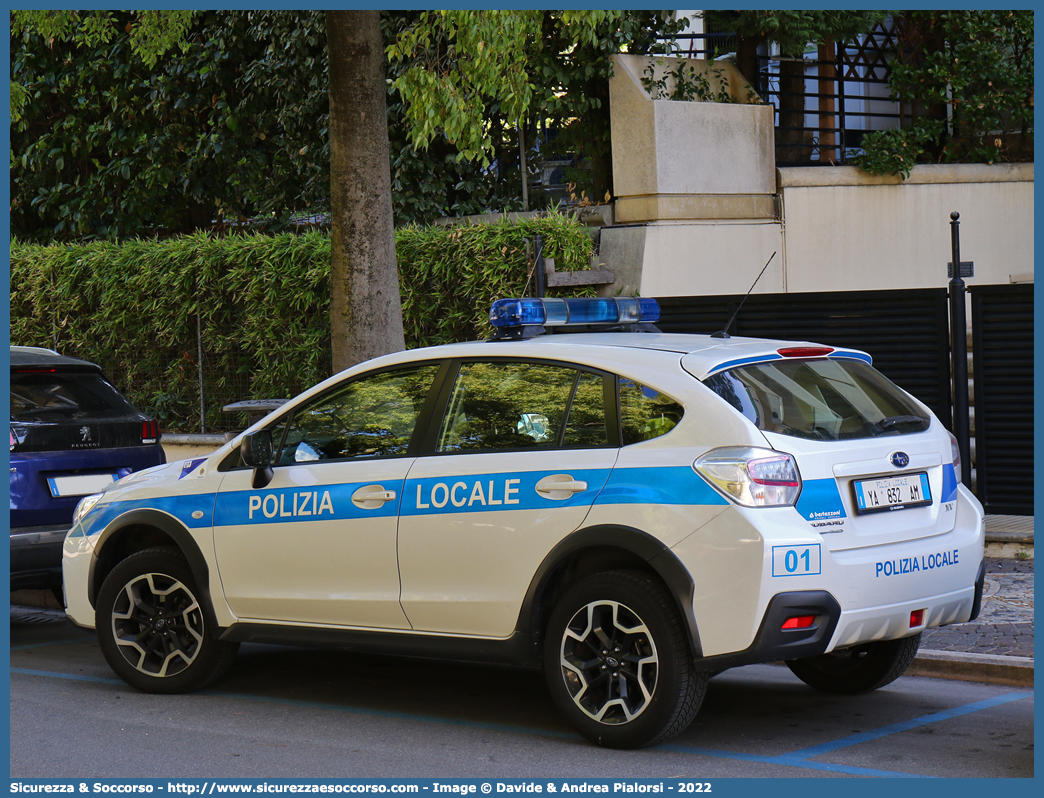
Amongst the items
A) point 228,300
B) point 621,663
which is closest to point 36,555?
point 621,663

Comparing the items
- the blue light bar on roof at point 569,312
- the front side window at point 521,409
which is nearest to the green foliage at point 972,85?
the blue light bar on roof at point 569,312

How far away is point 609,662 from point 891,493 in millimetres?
1343

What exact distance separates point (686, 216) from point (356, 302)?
13.3ft

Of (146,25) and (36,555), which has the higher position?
(146,25)

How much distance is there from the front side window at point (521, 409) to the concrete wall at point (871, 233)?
258 inches

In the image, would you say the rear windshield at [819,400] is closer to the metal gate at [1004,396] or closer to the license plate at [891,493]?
the license plate at [891,493]

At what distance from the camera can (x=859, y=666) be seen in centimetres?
591

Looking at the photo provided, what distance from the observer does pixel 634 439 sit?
499 centimetres

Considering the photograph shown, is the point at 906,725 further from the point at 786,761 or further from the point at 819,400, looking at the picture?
the point at 819,400

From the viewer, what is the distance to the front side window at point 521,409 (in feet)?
17.0

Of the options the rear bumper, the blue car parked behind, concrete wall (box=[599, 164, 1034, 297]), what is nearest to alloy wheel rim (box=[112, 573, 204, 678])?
the rear bumper

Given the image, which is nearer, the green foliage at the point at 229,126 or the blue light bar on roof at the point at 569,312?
the blue light bar on roof at the point at 569,312

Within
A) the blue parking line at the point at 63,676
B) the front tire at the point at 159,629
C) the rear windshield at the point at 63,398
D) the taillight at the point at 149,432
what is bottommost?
the blue parking line at the point at 63,676

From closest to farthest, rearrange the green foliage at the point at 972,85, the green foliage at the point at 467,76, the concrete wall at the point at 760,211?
the green foliage at the point at 467,76, the concrete wall at the point at 760,211, the green foliage at the point at 972,85
